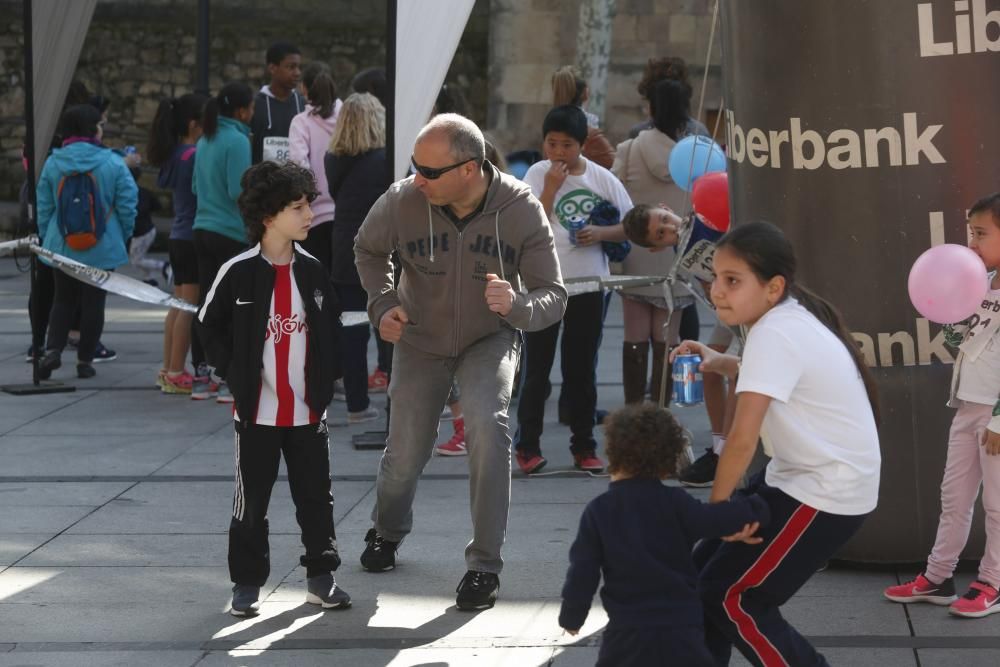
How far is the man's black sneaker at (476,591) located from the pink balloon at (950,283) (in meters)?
1.78

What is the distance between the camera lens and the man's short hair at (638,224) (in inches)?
299

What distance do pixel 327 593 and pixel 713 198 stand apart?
2.58m

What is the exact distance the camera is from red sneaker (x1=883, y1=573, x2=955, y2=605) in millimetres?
5516

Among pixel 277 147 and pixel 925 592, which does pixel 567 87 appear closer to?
pixel 277 147

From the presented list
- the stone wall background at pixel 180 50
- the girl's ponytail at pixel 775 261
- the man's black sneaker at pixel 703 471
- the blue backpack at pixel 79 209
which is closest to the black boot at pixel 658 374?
the man's black sneaker at pixel 703 471

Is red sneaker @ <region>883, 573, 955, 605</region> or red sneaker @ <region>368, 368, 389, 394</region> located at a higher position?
red sneaker @ <region>368, 368, 389, 394</region>

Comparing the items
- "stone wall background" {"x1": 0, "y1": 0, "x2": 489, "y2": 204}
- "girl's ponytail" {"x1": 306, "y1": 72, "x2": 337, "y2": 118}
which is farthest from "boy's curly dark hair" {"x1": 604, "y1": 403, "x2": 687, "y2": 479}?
"stone wall background" {"x1": 0, "y1": 0, "x2": 489, "y2": 204}

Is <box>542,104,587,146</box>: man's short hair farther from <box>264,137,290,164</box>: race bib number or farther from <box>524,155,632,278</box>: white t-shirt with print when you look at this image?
<box>264,137,290,164</box>: race bib number

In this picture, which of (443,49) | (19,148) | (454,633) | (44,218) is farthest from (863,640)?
(19,148)

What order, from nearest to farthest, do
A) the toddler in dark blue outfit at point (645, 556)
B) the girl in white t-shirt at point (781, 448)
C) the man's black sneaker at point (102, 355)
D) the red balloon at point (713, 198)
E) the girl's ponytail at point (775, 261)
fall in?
the toddler in dark blue outfit at point (645, 556) < the girl in white t-shirt at point (781, 448) < the girl's ponytail at point (775, 261) < the red balloon at point (713, 198) < the man's black sneaker at point (102, 355)

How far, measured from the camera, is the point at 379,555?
6.11 m

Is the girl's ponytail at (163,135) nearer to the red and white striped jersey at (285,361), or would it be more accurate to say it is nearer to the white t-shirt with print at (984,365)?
the red and white striped jersey at (285,361)

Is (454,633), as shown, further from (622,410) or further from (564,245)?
(564,245)

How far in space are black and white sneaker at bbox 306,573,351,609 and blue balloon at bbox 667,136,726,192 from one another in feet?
8.92
